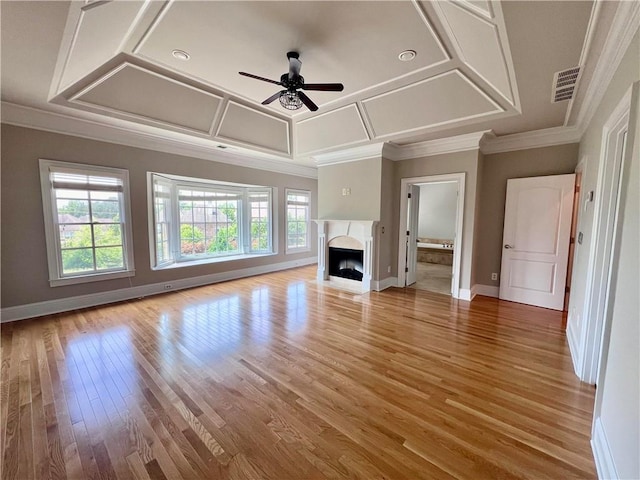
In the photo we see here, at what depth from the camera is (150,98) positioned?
10.9 ft

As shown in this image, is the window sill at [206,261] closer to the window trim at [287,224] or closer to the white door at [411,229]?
the window trim at [287,224]

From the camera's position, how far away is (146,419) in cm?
179

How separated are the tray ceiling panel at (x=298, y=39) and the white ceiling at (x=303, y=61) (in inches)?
0.5

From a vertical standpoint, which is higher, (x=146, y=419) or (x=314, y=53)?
(x=314, y=53)

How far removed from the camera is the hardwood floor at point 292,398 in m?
1.49

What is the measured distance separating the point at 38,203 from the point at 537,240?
7.14 meters

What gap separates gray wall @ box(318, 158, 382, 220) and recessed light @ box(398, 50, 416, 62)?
81.5 inches

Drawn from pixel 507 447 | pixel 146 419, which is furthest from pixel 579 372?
pixel 146 419

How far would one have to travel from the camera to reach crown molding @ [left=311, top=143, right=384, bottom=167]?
462 cm

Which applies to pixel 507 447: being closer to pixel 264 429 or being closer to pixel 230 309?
pixel 264 429

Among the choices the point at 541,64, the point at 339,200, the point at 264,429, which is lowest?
the point at 264,429

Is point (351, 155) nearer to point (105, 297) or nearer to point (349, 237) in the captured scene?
point (349, 237)

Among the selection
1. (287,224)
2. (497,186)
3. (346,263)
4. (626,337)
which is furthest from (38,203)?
(497,186)

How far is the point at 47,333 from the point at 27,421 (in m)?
1.80
